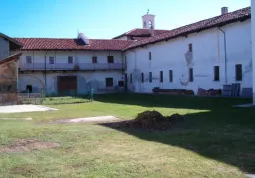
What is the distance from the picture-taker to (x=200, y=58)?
103ft

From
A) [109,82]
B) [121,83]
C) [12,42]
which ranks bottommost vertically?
[121,83]

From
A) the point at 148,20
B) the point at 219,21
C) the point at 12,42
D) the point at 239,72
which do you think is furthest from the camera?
the point at 148,20

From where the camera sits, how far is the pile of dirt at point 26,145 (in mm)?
8453

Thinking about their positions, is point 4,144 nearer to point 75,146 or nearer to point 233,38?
point 75,146

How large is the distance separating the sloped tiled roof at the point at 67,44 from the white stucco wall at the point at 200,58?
5.05m

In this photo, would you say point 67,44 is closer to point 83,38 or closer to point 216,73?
point 83,38

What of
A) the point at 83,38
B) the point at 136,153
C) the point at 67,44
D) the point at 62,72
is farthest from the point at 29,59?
the point at 136,153

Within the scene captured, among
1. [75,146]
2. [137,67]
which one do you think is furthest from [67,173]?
[137,67]

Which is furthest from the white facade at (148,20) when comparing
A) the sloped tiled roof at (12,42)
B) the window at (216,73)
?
the window at (216,73)

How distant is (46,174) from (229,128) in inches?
266

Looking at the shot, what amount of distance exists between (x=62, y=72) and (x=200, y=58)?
20492 mm

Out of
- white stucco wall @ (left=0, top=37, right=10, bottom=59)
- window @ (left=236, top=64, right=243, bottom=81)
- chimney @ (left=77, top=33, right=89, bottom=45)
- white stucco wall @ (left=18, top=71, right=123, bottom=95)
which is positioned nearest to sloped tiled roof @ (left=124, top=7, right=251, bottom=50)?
window @ (left=236, top=64, right=243, bottom=81)

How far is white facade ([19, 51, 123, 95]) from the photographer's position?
44.2m

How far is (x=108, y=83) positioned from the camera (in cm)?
4791
